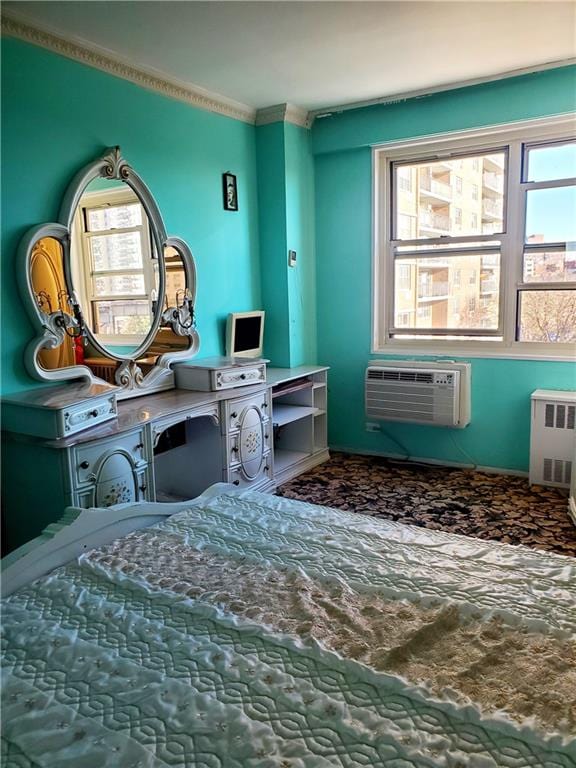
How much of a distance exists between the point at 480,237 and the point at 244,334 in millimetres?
1806

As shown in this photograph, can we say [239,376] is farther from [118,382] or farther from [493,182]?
[493,182]

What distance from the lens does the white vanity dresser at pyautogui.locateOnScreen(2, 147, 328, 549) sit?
2553 mm

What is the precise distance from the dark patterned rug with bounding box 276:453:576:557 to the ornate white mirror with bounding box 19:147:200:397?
128 cm

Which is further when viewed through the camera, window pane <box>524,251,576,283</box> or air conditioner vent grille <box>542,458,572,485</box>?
window pane <box>524,251,576,283</box>

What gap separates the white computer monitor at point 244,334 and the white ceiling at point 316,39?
1464mm

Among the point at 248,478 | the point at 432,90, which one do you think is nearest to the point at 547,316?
the point at 432,90

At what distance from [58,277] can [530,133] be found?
3.11 meters

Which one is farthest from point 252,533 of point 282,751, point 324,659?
point 282,751

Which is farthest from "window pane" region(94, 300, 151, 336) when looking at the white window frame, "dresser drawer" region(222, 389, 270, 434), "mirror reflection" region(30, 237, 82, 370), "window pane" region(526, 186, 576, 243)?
"window pane" region(526, 186, 576, 243)

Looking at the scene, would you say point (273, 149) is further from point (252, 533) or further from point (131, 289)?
point (252, 533)

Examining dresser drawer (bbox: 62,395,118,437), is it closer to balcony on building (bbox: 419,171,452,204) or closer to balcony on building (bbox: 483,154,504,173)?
balcony on building (bbox: 419,171,452,204)

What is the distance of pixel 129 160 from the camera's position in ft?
10.7

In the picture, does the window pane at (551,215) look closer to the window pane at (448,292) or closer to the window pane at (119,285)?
the window pane at (448,292)

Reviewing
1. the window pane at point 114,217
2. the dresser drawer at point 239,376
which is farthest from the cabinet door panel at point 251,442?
the window pane at point 114,217
